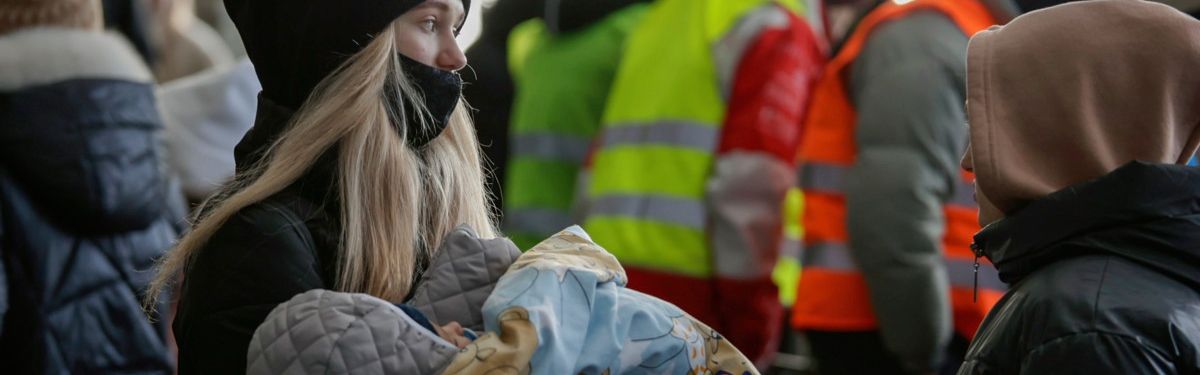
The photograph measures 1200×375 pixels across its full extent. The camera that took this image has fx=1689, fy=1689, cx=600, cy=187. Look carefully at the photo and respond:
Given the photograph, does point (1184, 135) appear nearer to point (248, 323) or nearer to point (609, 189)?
point (248, 323)

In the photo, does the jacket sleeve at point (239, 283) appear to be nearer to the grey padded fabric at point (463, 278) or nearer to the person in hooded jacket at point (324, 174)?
the person in hooded jacket at point (324, 174)

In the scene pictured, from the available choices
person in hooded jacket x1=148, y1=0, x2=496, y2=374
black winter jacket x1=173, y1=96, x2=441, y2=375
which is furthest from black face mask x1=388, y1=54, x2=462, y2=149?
black winter jacket x1=173, y1=96, x2=441, y2=375

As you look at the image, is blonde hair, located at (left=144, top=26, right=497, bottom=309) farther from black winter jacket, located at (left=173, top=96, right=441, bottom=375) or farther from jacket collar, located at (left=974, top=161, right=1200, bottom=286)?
jacket collar, located at (left=974, top=161, right=1200, bottom=286)

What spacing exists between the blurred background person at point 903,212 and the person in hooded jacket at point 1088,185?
193 cm

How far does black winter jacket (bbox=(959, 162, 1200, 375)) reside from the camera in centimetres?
235

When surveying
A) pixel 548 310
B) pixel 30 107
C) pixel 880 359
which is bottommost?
pixel 880 359

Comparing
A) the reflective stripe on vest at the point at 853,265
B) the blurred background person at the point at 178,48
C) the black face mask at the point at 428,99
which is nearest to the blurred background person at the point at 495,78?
the blurred background person at the point at 178,48

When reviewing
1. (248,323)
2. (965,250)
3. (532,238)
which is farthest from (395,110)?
(532,238)

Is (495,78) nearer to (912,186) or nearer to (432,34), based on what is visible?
(912,186)

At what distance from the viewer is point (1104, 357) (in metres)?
2.34

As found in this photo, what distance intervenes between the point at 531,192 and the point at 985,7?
1.70 meters

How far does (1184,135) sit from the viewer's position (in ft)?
8.82

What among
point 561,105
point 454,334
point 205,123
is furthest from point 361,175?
point 205,123

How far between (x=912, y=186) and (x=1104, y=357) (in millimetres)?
2397
